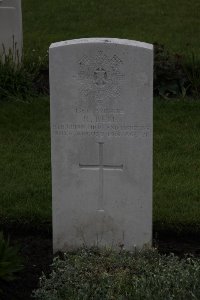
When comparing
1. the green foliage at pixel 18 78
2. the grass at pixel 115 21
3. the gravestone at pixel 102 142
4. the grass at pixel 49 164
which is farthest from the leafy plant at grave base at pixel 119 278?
the grass at pixel 115 21

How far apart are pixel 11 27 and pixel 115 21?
11.4 feet

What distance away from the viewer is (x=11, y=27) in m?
9.88

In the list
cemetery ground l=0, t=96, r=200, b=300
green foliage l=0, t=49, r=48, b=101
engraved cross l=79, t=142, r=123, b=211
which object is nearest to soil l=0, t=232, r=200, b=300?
cemetery ground l=0, t=96, r=200, b=300

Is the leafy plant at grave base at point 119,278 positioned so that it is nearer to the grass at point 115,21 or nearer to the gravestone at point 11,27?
the gravestone at point 11,27

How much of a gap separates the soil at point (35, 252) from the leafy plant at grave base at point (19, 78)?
3.57m

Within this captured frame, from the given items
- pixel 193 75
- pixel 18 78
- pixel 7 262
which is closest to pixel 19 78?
pixel 18 78

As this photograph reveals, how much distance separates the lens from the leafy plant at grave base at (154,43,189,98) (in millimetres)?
9500

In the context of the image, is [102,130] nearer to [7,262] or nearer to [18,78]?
[7,262]

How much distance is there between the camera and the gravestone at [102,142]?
5.23m

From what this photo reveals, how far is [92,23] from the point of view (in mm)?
12945

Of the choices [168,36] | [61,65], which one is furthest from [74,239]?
[168,36]

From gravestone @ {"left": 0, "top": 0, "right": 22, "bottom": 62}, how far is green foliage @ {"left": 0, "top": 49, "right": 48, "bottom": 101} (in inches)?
2.8

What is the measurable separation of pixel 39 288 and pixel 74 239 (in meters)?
0.60

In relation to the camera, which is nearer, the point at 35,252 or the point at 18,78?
the point at 35,252
